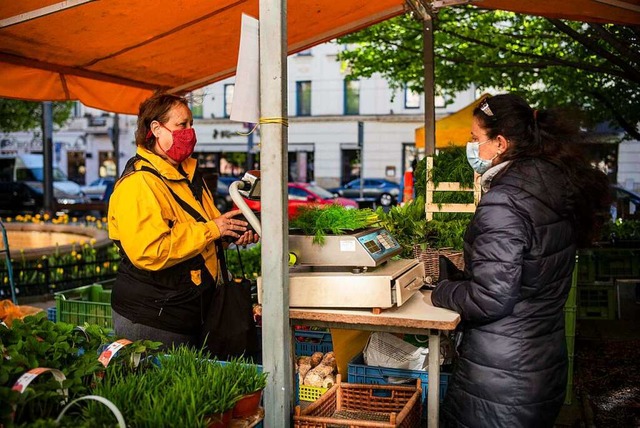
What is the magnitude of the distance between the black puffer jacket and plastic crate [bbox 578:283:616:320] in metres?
5.62

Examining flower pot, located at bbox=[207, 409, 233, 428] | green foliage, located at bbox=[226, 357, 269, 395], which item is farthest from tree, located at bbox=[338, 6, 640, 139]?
flower pot, located at bbox=[207, 409, 233, 428]

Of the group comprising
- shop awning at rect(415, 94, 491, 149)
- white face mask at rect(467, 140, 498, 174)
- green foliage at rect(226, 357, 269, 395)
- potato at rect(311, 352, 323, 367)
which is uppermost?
shop awning at rect(415, 94, 491, 149)

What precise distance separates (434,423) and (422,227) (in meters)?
2.09

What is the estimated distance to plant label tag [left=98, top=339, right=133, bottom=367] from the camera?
2.65 metres

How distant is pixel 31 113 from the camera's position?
22.3 metres

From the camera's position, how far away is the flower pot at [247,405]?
2.60 meters

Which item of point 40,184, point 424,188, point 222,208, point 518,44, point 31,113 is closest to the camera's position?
point 424,188

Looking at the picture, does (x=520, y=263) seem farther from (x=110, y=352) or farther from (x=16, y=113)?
(x=16, y=113)

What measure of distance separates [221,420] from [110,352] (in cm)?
58

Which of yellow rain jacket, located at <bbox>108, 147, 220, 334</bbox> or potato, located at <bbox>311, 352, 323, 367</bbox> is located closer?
yellow rain jacket, located at <bbox>108, 147, 220, 334</bbox>

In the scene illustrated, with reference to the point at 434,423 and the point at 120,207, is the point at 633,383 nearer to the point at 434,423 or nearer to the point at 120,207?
the point at 434,423

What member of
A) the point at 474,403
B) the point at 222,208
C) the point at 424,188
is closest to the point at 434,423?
the point at 474,403

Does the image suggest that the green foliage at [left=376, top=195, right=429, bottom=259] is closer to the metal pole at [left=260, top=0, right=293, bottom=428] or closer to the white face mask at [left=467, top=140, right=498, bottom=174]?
the white face mask at [left=467, top=140, right=498, bottom=174]

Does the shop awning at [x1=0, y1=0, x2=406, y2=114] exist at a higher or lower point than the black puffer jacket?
higher
